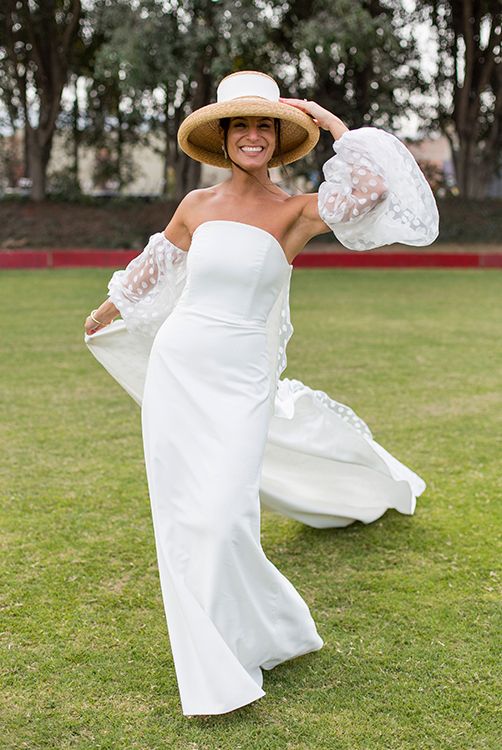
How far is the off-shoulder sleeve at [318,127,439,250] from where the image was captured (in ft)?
9.87

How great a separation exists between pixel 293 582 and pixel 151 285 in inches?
55.1

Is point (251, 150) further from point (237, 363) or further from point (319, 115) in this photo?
point (237, 363)

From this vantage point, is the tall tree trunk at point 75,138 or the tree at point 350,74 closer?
the tree at point 350,74

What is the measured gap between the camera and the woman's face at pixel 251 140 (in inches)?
124

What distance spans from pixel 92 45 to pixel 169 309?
19.3 meters

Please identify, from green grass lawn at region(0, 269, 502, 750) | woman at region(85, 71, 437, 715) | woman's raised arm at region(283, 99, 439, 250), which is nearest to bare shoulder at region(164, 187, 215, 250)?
woman at region(85, 71, 437, 715)

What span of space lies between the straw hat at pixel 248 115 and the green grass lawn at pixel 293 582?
1.81 metres

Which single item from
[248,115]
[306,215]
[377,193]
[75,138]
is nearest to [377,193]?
[377,193]

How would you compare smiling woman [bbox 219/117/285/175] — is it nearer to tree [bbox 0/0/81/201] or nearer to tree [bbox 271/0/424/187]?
tree [bbox 271/0/424/187]

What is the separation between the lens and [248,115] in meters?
3.08

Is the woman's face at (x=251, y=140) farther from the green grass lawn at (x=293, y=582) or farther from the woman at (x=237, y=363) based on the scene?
the green grass lawn at (x=293, y=582)

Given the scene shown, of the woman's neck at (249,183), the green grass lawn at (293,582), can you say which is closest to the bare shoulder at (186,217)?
the woman's neck at (249,183)

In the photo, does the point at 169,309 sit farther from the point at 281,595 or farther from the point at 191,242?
the point at 281,595

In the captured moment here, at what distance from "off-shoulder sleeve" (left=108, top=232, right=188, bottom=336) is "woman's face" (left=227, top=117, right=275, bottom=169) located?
54 centimetres
